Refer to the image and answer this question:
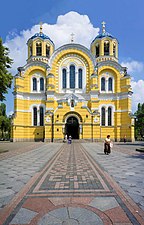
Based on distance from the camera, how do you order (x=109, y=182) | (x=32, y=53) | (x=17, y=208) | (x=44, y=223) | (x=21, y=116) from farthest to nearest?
(x=32, y=53) < (x=21, y=116) < (x=109, y=182) < (x=17, y=208) < (x=44, y=223)

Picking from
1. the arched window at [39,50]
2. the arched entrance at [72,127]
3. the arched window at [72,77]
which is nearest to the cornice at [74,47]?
the arched window at [39,50]

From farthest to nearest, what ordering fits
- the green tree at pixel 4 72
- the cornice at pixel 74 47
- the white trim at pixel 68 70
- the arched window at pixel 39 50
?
1. the arched window at pixel 39 50
2. the cornice at pixel 74 47
3. the white trim at pixel 68 70
4. the green tree at pixel 4 72

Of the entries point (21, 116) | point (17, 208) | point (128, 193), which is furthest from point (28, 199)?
point (21, 116)

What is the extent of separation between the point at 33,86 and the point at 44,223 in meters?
36.1

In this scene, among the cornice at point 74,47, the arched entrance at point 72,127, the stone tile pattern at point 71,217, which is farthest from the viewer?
the cornice at point 74,47

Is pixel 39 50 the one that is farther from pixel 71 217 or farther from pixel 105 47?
pixel 71 217

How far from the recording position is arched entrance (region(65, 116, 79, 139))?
35.7m

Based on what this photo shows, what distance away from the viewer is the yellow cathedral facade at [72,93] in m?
35.5

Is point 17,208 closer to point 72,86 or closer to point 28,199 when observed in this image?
point 28,199

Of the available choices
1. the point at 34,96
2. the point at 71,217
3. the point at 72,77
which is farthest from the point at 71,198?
the point at 72,77

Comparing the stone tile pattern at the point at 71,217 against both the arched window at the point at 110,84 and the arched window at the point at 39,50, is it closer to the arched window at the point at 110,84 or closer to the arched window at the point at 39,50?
the arched window at the point at 110,84

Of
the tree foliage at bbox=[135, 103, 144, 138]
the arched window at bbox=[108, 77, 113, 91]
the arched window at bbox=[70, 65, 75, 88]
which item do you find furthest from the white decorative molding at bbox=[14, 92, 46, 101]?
the tree foliage at bbox=[135, 103, 144, 138]

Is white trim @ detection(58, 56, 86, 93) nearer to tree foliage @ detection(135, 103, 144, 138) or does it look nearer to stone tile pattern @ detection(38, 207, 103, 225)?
tree foliage @ detection(135, 103, 144, 138)

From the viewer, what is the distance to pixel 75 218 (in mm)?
4102
